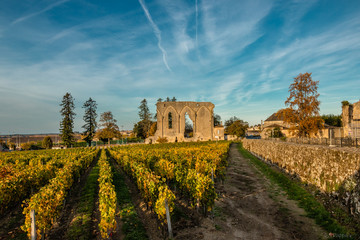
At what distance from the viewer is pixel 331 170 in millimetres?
8250

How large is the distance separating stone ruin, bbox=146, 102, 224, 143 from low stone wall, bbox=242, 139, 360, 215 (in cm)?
4647

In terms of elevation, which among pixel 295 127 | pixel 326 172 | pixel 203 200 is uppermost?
pixel 295 127

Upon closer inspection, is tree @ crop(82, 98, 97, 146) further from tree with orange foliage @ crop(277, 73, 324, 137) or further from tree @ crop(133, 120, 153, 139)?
tree with orange foliage @ crop(277, 73, 324, 137)

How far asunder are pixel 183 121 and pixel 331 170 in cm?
5305

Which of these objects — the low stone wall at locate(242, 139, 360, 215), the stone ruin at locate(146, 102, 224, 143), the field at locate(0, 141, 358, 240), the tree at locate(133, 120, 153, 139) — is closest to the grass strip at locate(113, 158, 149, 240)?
the field at locate(0, 141, 358, 240)

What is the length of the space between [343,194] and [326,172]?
1.75m

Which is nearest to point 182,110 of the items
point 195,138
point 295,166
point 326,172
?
point 195,138

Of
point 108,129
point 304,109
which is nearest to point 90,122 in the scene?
point 108,129

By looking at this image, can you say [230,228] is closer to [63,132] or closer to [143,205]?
[143,205]

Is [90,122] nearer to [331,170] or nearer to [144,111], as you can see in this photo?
[144,111]

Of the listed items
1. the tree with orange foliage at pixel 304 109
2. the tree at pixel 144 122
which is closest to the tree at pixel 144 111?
the tree at pixel 144 122

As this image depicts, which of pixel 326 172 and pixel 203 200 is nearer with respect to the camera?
pixel 203 200

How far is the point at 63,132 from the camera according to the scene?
55000 mm

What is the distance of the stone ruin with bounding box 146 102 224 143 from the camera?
5900 cm
